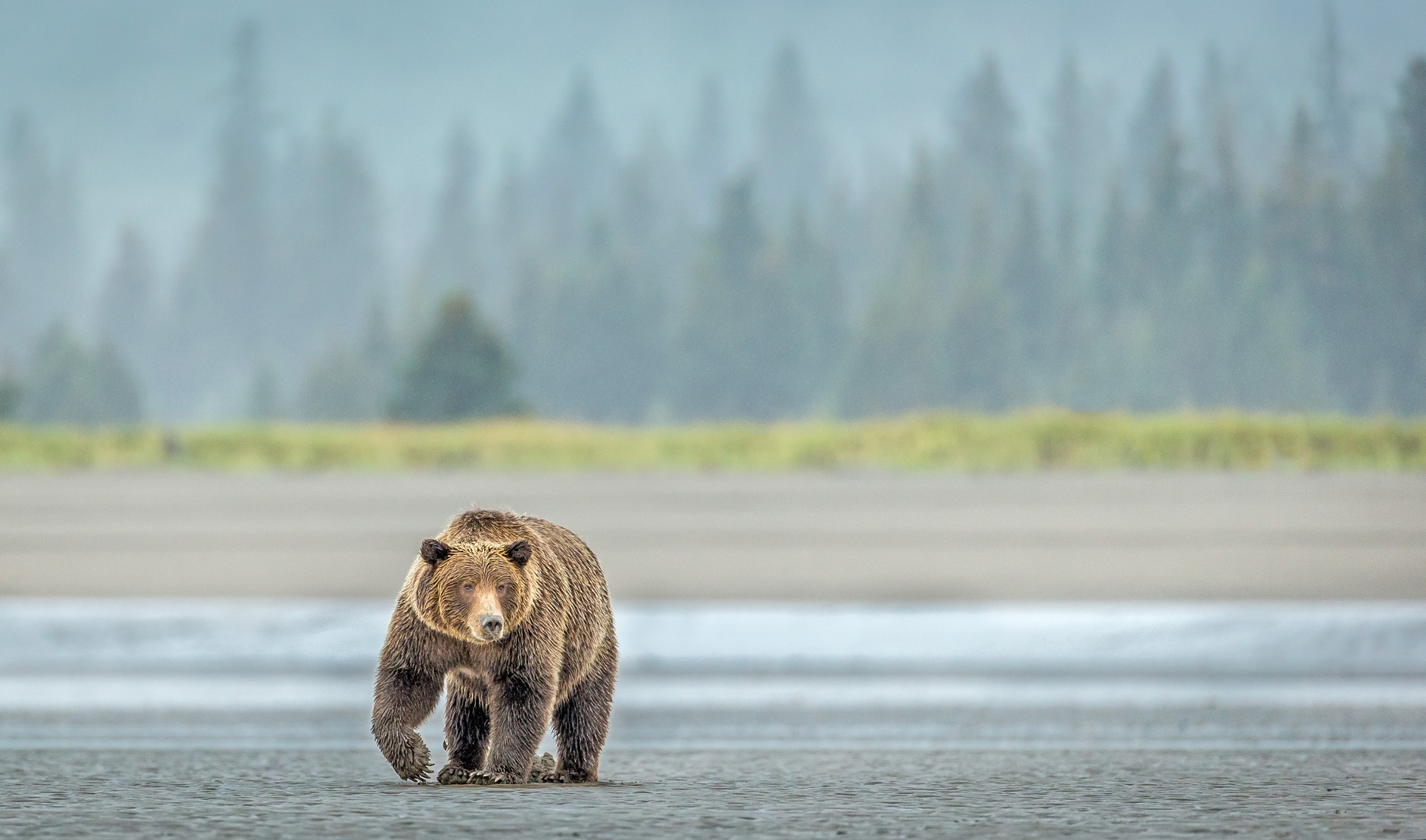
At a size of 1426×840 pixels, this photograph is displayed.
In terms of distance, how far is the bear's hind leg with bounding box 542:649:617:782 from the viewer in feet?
16.8

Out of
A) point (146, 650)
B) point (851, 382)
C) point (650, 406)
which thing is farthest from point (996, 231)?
point (146, 650)

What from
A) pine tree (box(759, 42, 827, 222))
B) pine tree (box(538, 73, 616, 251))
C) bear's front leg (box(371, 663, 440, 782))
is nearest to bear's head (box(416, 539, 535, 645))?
bear's front leg (box(371, 663, 440, 782))

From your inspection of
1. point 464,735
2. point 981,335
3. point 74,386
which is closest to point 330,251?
point 74,386

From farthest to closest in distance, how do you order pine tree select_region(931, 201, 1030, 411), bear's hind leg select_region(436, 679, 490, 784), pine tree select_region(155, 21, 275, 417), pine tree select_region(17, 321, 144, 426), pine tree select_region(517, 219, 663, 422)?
pine tree select_region(155, 21, 275, 417)
pine tree select_region(517, 219, 663, 422)
pine tree select_region(931, 201, 1030, 411)
pine tree select_region(17, 321, 144, 426)
bear's hind leg select_region(436, 679, 490, 784)

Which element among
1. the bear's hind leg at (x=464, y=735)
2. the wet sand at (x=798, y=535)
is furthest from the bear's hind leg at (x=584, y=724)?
the wet sand at (x=798, y=535)

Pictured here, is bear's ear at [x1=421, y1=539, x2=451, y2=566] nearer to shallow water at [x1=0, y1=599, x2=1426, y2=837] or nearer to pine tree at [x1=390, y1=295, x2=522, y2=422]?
shallow water at [x1=0, y1=599, x2=1426, y2=837]

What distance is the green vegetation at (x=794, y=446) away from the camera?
35.5m

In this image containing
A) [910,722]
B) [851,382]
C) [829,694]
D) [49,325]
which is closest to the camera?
[910,722]

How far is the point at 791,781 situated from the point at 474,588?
1463 millimetres

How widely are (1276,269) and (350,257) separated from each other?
46.6 m

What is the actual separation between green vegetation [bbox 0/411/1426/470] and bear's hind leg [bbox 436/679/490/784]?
1225 inches

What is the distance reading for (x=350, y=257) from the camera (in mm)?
83188

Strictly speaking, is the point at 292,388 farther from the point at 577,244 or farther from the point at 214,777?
the point at 214,777

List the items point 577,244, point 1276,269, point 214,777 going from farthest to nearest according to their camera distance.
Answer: point 577,244 < point 1276,269 < point 214,777
